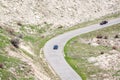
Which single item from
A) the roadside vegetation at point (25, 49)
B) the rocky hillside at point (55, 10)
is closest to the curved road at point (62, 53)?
the roadside vegetation at point (25, 49)

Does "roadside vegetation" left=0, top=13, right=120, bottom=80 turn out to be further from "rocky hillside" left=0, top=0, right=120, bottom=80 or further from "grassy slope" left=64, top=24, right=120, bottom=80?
"grassy slope" left=64, top=24, right=120, bottom=80

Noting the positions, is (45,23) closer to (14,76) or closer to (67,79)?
(67,79)

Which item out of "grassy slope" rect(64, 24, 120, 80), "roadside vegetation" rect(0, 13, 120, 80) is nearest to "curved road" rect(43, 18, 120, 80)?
"grassy slope" rect(64, 24, 120, 80)

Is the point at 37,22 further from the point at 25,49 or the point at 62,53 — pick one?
the point at 25,49

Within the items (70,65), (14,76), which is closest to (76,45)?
(70,65)

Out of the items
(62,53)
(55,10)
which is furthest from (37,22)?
(62,53)
